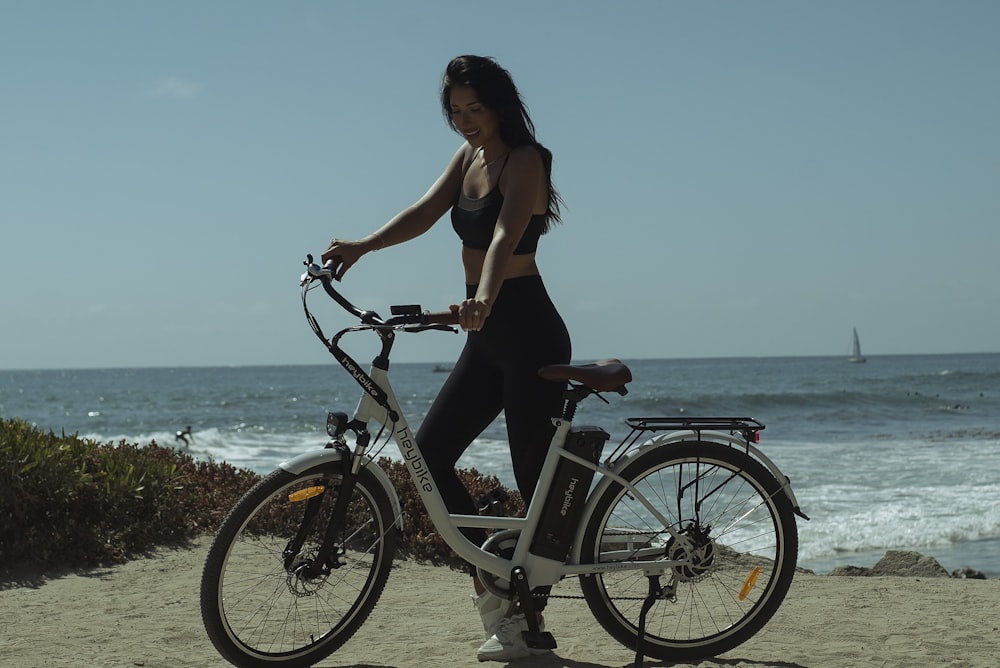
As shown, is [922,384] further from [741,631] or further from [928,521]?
[741,631]

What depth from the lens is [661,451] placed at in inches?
Result: 156

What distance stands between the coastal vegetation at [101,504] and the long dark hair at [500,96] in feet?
10.8

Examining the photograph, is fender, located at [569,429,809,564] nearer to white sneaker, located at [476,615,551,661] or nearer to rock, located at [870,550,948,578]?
white sneaker, located at [476,615,551,661]

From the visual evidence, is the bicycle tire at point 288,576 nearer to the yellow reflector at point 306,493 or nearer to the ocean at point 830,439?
the yellow reflector at point 306,493

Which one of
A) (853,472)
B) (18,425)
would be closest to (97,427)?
(853,472)

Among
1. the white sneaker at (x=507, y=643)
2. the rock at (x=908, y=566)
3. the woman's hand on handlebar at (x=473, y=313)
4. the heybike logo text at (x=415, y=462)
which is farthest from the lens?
the rock at (x=908, y=566)

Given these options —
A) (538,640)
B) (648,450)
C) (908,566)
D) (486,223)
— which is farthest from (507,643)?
(908,566)

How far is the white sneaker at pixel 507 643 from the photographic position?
4035mm

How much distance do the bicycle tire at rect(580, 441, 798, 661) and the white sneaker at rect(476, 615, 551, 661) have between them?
0.29 m

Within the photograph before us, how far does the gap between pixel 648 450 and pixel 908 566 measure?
455 cm

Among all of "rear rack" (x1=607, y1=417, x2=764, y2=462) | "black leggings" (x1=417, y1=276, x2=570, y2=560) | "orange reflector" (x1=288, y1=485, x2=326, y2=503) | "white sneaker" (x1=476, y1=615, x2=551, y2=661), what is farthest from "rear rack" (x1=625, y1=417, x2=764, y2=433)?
"orange reflector" (x1=288, y1=485, x2=326, y2=503)

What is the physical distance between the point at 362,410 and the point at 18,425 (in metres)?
4.53

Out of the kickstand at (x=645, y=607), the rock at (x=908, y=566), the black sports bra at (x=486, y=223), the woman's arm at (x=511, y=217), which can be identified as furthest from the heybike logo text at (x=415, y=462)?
the rock at (x=908, y=566)

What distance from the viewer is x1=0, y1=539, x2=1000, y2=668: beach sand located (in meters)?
4.27
